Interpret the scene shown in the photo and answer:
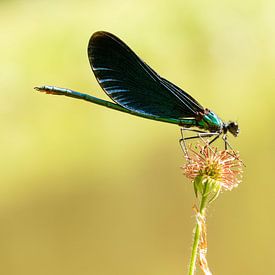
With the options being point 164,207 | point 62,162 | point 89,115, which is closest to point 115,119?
point 89,115

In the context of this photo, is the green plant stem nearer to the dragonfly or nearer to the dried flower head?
the dried flower head

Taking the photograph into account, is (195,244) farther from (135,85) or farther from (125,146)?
(125,146)

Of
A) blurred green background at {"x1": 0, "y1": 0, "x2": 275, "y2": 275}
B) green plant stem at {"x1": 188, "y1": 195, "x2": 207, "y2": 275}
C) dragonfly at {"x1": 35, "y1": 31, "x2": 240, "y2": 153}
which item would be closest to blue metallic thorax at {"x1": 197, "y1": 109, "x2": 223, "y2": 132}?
dragonfly at {"x1": 35, "y1": 31, "x2": 240, "y2": 153}

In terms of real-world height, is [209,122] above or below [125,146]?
below

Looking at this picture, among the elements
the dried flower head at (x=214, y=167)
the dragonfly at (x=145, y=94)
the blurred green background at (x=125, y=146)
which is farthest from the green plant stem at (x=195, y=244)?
the blurred green background at (x=125, y=146)

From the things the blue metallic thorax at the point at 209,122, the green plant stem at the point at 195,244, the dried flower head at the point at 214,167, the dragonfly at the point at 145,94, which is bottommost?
the green plant stem at the point at 195,244

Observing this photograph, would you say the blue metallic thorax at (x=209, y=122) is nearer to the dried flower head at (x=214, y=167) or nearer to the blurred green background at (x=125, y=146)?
the dried flower head at (x=214, y=167)

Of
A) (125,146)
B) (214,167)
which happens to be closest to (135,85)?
(214,167)
